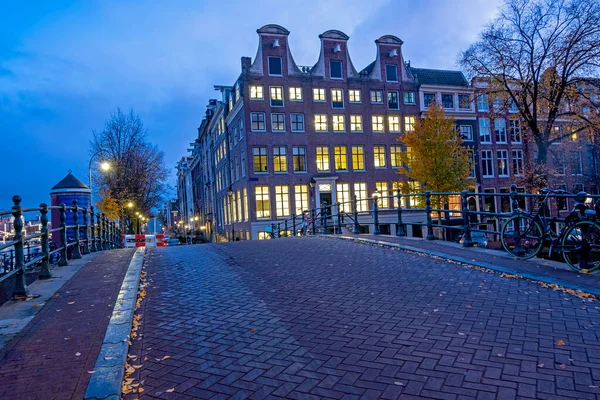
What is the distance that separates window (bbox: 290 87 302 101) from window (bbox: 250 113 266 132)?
3.02 meters

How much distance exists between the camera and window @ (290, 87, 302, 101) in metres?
34.4

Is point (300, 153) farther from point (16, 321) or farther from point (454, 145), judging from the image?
point (16, 321)

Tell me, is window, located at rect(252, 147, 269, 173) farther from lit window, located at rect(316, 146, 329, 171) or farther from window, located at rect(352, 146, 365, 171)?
window, located at rect(352, 146, 365, 171)

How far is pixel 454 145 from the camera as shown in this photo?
97.2 ft

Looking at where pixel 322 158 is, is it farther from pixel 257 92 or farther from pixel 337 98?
pixel 257 92

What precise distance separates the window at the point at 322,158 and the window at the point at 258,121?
5105mm

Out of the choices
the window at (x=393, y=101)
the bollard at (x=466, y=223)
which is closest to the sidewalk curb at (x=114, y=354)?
the bollard at (x=466, y=223)

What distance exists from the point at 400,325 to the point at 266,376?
5.32 feet

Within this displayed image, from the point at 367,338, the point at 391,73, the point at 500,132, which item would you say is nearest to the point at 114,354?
the point at 367,338

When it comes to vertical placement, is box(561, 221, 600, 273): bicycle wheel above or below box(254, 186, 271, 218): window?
below

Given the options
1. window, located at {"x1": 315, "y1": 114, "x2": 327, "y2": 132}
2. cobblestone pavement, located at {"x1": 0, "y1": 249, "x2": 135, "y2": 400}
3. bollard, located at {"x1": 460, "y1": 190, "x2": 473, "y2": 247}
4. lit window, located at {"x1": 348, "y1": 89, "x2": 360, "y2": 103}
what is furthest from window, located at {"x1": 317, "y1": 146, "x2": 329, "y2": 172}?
cobblestone pavement, located at {"x1": 0, "y1": 249, "x2": 135, "y2": 400}

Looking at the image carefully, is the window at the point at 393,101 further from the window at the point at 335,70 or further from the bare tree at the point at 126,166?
the bare tree at the point at 126,166

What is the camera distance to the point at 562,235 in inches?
269

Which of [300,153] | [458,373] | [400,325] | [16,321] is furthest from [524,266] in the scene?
[300,153]
